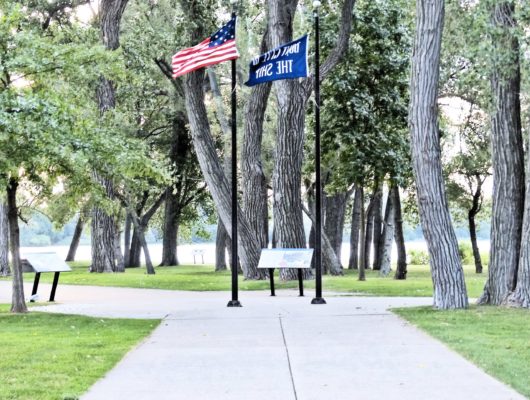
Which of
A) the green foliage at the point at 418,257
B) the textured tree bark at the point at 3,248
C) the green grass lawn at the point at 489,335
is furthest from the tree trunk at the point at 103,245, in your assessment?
the green foliage at the point at 418,257

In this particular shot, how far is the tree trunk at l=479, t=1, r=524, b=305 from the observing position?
16188 mm

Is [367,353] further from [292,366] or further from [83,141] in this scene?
[83,141]

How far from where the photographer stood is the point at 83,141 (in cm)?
1529

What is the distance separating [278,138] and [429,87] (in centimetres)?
916

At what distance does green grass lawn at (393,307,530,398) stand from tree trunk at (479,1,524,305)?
928 mm

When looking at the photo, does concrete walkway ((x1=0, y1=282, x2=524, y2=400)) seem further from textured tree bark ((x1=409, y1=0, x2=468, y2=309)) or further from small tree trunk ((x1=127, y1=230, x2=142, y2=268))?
small tree trunk ((x1=127, y1=230, x2=142, y2=268))

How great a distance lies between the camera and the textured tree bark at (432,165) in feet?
50.7

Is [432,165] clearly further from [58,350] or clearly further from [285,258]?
[58,350]

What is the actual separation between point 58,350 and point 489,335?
5.59 m

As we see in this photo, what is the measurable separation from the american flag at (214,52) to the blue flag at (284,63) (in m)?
0.60

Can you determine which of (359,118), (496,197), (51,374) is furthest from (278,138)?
(51,374)

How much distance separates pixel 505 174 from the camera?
53.5ft

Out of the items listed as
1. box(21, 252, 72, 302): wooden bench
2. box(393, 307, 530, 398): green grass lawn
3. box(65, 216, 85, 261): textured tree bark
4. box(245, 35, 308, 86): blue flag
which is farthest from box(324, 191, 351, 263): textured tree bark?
box(393, 307, 530, 398): green grass lawn

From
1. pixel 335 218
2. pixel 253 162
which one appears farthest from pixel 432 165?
pixel 335 218
